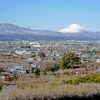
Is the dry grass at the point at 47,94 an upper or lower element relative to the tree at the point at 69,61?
upper

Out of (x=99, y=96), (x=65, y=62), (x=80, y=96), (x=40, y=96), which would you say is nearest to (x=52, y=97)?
(x=40, y=96)

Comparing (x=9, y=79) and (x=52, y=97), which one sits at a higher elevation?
(x=52, y=97)

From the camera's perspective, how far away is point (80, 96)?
321 inches

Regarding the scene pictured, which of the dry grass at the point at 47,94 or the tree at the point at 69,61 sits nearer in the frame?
the dry grass at the point at 47,94

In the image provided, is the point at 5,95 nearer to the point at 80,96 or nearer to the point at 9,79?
the point at 80,96

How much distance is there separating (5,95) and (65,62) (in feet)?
93.4

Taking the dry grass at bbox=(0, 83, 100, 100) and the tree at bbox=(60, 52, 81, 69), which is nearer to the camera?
the dry grass at bbox=(0, 83, 100, 100)

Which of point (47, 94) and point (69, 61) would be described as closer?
point (47, 94)

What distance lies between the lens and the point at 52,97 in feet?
26.1

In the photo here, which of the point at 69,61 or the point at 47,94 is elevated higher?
the point at 47,94

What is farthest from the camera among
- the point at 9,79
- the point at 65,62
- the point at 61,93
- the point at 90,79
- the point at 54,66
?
the point at 54,66

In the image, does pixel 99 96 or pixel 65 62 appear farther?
pixel 65 62

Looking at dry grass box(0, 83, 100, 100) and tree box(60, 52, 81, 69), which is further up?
dry grass box(0, 83, 100, 100)

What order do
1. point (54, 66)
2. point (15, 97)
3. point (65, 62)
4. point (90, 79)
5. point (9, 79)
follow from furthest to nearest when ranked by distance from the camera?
1. point (54, 66)
2. point (65, 62)
3. point (9, 79)
4. point (90, 79)
5. point (15, 97)
